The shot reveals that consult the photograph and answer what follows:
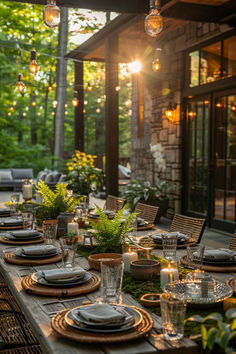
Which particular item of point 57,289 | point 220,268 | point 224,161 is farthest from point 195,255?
point 224,161

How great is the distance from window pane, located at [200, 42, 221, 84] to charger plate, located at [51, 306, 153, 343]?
597cm

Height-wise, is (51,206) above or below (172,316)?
above

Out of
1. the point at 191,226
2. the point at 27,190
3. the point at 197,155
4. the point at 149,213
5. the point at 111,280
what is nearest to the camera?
the point at 111,280

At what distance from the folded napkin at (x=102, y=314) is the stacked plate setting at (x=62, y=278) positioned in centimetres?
38

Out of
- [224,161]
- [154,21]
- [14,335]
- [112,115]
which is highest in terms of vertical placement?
[154,21]

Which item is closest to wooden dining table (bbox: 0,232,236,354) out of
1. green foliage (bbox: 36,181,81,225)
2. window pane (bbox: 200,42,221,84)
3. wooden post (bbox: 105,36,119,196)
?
green foliage (bbox: 36,181,81,225)

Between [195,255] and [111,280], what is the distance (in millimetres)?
542

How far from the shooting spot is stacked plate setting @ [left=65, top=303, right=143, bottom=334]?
5.00 ft

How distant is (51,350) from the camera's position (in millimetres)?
1421

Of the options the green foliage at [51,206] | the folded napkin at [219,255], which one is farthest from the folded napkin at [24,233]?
the folded napkin at [219,255]

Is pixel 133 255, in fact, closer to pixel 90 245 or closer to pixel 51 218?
pixel 90 245

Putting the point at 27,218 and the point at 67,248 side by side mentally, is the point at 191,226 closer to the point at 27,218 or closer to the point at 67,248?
the point at 27,218

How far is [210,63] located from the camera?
7.27m

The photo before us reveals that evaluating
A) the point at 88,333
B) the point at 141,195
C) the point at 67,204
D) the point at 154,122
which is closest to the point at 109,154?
the point at 141,195
